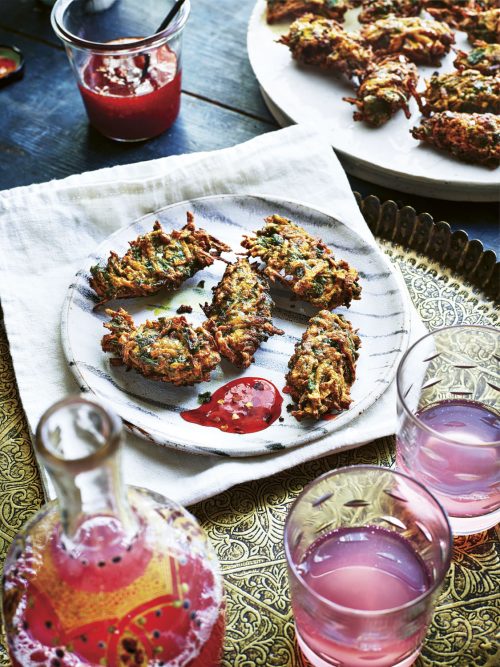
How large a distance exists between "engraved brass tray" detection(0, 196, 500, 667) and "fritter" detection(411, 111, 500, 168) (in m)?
0.41

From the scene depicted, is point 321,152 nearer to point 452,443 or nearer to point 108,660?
point 452,443

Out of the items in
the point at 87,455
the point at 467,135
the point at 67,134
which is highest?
the point at 87,455

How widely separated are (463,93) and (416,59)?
32cm

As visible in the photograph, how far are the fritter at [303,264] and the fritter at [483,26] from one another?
1.27 metres

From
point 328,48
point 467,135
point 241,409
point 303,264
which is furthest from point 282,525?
point 328,48

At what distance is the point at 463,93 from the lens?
2.80 m

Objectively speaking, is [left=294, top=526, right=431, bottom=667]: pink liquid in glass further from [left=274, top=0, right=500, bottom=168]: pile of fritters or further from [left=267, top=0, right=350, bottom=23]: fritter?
[left=267, top=0, right=350, bottom=23]: fritter

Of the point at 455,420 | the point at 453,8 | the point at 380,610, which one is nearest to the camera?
the point at 380,610

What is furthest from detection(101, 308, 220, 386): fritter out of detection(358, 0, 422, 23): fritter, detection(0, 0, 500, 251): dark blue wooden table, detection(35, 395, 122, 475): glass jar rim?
detection(358, 0, 422, 23): fritter

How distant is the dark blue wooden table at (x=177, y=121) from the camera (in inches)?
109

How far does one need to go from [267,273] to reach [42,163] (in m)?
1.07

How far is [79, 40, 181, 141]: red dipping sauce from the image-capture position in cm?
280

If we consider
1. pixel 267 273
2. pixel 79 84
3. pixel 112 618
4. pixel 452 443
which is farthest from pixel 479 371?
pixel 79 84

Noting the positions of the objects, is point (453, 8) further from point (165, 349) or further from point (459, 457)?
point (459, 457)
